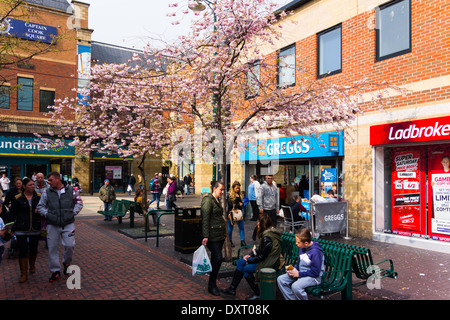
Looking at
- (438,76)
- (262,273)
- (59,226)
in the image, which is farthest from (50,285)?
(438,76)

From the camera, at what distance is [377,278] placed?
200 inches

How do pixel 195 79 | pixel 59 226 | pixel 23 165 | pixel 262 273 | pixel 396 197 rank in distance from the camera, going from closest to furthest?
pixel 262 273
pixel 59 226
pixel 195 79
pixel 396 197
pixel 23 165

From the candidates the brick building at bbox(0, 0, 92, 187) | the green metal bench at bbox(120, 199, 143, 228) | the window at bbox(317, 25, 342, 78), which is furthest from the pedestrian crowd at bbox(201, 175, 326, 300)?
the brick building at bbox(0, 0, 92, 187)

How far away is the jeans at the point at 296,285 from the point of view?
14.6 ft

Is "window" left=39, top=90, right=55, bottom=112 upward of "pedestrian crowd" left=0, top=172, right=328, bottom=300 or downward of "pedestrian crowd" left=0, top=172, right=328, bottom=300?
upward

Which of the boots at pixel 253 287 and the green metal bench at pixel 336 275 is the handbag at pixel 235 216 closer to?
the boots at pixel 253 287

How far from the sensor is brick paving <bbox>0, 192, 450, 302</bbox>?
543cm

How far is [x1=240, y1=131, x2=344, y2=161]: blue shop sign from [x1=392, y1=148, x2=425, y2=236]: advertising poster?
5.65 feet

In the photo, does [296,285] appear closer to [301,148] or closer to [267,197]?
[267,197]

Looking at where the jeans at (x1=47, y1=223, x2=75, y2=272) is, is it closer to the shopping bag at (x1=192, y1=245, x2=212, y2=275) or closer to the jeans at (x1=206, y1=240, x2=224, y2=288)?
the shopping bag at (x1=192, y1=245, x2=212, y2=275)

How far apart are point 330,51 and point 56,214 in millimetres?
9650

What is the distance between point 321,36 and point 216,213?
877 cm
